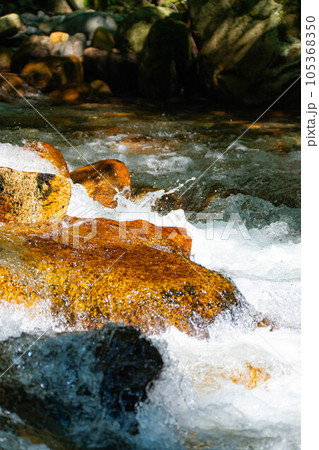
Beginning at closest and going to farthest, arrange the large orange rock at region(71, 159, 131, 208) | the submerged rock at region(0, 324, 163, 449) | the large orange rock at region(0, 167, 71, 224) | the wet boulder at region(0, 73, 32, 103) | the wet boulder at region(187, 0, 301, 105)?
1. the submerged rock at region(0, 324, 163, 449)
2. the large orange rock at region(0, 167, 71, 224)
3. the large orange rock at region(71, 159, 131, 208)
4. the wet boulder at region(187, 0, 301, 105)
5. the wet boulder at region(0, 73, 32, 103)

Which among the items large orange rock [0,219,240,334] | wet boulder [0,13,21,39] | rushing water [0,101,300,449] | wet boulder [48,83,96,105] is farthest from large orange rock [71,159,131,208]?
wet boulder [0,13,21,39]

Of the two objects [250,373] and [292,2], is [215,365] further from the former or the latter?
[292,2]

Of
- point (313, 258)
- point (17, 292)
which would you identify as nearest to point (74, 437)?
point (17, 292)

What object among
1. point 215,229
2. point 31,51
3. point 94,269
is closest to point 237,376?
point 94,269

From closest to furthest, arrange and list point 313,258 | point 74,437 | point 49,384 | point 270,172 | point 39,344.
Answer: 1. point 74,437
2. point 49,384
3. point 39,344
4. point 313,258
5. point 270,172

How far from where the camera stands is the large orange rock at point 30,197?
2.81 m

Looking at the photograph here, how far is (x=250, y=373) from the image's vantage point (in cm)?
205

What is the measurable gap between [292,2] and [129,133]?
3996 millimetres

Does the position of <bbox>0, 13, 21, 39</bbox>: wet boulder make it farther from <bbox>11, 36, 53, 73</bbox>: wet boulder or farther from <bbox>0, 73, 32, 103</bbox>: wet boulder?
<bbox>0, 73, 32, 103</bbox>: wet boulder

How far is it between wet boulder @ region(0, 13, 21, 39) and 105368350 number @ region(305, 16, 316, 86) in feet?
29.3

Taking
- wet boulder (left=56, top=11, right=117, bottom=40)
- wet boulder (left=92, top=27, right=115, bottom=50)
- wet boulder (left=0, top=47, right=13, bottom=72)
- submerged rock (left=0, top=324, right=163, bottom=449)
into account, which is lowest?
submerged rock (left=0, top=324, right=163, bottom=449)

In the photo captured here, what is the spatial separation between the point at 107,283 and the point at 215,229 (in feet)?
5.76

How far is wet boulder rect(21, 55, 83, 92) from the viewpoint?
8.16m

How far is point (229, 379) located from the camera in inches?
79.3
